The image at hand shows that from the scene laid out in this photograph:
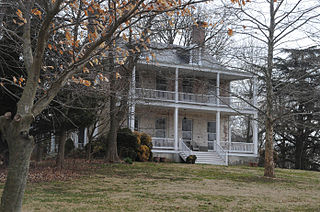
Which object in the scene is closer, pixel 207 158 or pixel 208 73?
pixel 207 158

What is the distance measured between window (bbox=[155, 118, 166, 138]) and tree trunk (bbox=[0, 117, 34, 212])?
19.8 meters

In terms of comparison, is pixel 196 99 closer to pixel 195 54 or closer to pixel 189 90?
pixel 189 90

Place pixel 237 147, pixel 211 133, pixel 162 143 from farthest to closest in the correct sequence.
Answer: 1. pixel 211 133
2. pixel 237 147
3. pixel 162 143

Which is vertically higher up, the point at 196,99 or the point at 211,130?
the point at 196,99

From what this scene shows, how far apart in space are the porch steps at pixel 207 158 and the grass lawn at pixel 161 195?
9.44m

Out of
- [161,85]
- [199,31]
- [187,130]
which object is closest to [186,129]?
[187,130]

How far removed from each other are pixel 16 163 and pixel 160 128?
66.1 feet

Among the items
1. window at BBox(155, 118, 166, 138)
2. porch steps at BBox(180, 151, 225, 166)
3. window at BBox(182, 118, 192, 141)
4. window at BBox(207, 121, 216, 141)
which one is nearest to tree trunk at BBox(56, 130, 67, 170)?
porch steps at BBox(180, 151, 225, 166)

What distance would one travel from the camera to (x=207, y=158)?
22031mm

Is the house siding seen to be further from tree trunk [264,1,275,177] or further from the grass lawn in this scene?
the grass lawn

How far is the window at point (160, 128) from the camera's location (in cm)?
2433

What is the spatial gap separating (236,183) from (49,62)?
6.84 metres

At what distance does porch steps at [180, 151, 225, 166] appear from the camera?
2173 centimetres

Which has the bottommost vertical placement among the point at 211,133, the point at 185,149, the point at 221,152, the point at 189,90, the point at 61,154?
the point at 61,154
